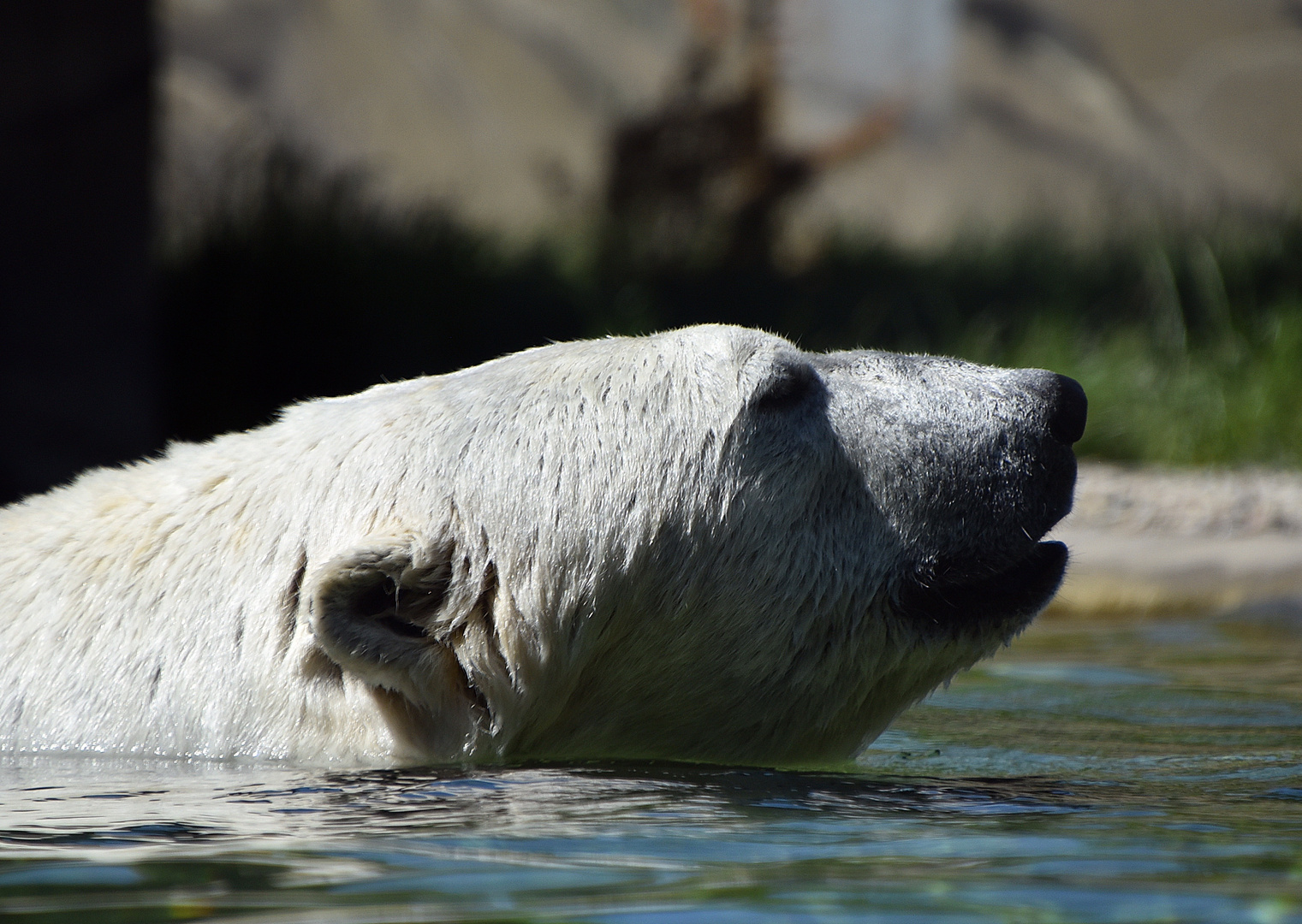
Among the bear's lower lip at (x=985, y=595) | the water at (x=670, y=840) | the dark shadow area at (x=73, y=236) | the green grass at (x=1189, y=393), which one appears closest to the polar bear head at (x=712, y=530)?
the bear's lower lip at (x=985, y=595)

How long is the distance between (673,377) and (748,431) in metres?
0.15

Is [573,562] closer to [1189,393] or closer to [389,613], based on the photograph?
[389,613]

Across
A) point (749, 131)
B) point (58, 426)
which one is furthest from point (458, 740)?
point (749, 131)

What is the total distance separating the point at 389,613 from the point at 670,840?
0.61 m

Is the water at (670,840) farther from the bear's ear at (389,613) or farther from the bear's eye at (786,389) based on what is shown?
the bear's eye at (786,389)

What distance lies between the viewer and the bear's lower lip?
2.58 meters

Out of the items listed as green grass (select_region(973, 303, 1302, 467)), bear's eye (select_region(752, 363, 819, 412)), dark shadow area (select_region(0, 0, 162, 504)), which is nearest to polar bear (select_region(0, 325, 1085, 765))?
bear's eye (select_region(752, 363, 819, 412))

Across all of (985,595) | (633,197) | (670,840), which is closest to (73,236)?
(633,197)

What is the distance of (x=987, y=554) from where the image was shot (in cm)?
258

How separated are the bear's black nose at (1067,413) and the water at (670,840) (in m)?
0.57

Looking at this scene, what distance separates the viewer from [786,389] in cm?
260

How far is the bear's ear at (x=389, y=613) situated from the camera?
2.20 m

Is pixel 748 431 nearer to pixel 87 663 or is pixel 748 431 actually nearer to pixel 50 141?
pixel 87 663

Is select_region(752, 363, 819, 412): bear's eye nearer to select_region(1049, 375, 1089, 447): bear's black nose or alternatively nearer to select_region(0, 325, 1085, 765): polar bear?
select_region(0, 325, 1085, 765): polar bear
